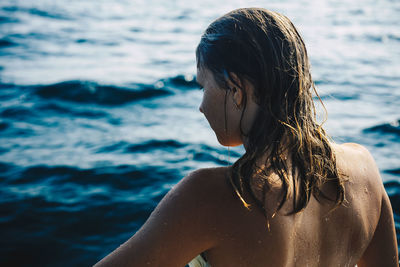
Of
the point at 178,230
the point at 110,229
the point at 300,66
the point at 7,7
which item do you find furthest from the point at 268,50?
the point at 7,7

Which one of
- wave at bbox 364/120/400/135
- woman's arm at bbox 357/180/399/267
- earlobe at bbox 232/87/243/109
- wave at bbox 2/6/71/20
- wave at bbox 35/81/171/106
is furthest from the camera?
wave at bbox 2/6/71/20

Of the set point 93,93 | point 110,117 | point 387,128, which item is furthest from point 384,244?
point 93,93

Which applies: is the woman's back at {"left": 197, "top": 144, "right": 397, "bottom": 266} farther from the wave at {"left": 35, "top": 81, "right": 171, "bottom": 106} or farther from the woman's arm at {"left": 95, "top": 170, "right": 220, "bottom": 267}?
the wave at {"left": 35, "top": 81, "right": 171, "bottom": 106}

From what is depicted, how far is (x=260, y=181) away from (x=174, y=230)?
1.00 ft

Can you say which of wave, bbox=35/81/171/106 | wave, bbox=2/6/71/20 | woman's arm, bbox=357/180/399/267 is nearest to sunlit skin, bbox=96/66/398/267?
woman's arm, bbox=357/180/399/267

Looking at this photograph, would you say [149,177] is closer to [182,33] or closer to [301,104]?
[301,104]

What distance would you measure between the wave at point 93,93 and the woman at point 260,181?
5207 mm

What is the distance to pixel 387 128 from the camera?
5.79 meters

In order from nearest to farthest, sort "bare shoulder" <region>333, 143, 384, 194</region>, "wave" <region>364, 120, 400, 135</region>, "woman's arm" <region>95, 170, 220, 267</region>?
1. "woman's arm" <region>95, 170, 220, 267</region>
2. "bare shoulder" <region>333, 143, 384, 194</region>
3. "wave" <region>364, 120, 400, 135</region>

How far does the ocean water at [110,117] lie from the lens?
3637mm

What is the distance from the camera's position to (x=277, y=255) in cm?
135

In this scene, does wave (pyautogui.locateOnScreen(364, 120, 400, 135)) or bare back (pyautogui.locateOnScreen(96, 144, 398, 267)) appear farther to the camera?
wave (pyautogui.locateOnScreen(364, 120, 400, 135))

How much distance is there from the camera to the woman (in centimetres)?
127

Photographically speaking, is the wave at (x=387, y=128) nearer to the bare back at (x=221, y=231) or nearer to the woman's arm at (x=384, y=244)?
the woman's arm at (x=384, y=244)
